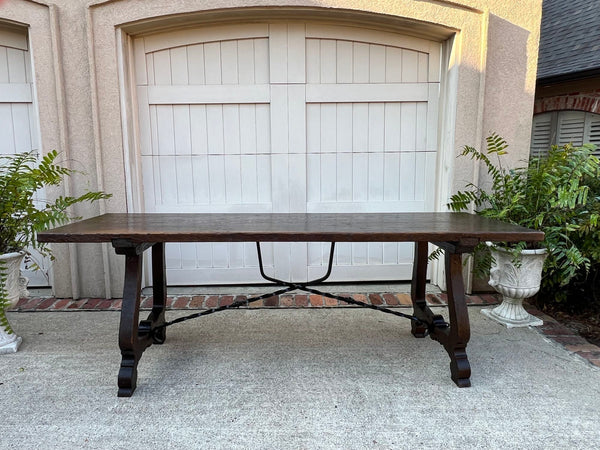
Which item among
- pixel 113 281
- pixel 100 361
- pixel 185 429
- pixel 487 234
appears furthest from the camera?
pixel 113 281

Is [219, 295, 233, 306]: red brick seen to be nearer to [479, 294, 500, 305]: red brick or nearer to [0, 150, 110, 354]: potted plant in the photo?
[0, 150, 110, 354]: potted plant

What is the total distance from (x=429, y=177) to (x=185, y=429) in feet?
9.06

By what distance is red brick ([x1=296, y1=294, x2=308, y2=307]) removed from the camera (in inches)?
128

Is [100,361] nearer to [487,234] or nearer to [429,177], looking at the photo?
[487,234]

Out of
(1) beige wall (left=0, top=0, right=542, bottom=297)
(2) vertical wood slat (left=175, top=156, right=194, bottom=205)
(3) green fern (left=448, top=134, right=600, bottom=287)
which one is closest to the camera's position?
(3) green fern (left=448, top=134, right=600, bottom=287)

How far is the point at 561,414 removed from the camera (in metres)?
1.83

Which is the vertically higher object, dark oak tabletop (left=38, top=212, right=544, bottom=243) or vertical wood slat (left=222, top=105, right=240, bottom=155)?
vertical wood slat (left=222, top=105, right=240, bottom=155)

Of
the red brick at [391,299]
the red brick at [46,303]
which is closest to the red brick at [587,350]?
the red brick at [391,299]

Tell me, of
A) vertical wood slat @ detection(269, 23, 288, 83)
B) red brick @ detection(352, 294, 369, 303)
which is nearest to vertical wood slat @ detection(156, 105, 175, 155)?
vertical wood slat @ detection(269, 23, 288, 83)

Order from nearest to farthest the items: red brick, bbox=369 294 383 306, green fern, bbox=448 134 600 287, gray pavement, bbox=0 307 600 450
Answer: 1. gray pavement, bbox=0 307 600 450
2. green fern, bbox=448 134 600 287
3. red brick, bbox=369 294 383 306

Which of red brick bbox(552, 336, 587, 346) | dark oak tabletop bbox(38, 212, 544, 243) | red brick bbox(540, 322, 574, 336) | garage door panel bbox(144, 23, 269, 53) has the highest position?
garage door panel bbox(144, 23, 269, 53)

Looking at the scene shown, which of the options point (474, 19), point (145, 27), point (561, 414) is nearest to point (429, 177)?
point (474, 19)

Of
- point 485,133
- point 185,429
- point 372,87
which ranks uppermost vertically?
point 372,87

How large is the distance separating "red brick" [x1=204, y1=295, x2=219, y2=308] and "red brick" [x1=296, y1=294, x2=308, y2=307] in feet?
2.21
